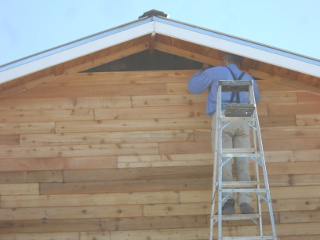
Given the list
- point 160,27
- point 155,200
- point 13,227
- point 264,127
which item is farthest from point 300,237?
point 13,227

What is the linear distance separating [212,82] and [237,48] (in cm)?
53

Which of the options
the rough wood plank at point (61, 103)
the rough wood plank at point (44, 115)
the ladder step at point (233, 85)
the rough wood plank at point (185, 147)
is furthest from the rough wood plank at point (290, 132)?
the rough wood plank at point (44, 115)

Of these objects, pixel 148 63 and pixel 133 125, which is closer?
pixel 133 125

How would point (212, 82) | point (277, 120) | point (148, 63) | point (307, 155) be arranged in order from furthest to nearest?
1. point (148, 63)
2. point (277, 120)
3. point (307, 155)
4. point (212, 82)

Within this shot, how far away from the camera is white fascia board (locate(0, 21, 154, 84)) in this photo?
6234 millimetres

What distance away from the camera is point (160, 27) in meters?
6.50

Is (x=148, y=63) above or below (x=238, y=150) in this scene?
above

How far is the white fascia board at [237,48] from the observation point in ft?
20.6

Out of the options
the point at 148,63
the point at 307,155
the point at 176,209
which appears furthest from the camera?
the point at 148,63

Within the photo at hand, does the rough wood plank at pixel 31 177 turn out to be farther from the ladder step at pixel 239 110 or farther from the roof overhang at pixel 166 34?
the ladder step at pixel 239 110

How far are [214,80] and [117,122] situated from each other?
1.43 meters

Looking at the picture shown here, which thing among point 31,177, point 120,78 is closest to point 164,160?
point 120,78

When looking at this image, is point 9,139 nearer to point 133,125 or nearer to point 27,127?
point 27,127

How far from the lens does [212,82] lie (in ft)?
20.7
